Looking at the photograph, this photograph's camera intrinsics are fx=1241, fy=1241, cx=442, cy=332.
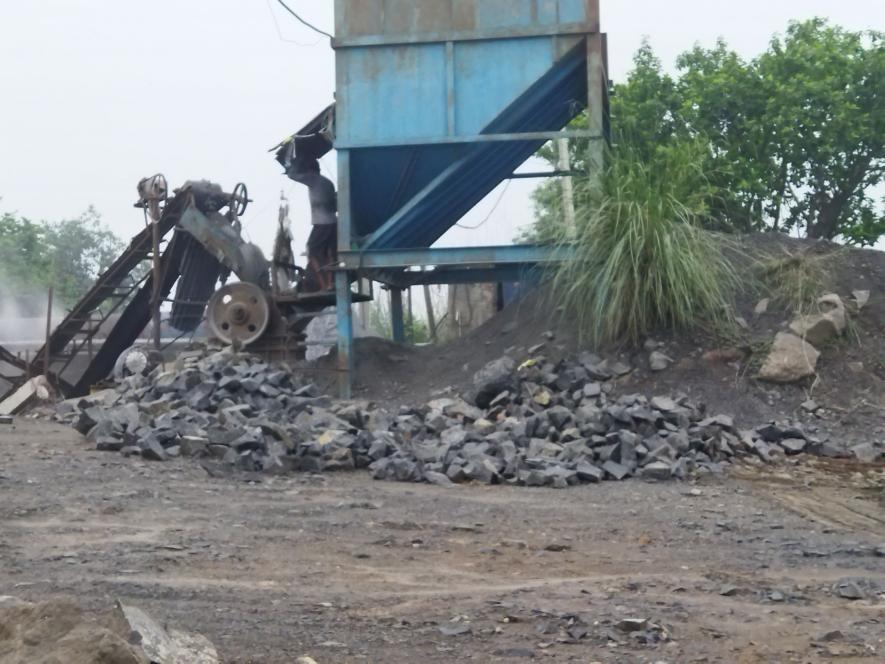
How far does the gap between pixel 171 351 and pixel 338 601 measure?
494 inches

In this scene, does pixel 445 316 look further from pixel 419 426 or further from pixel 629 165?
pixel 419 426

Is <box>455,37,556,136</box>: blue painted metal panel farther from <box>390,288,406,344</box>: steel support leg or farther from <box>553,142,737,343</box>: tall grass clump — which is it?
<box>390,288,406,344</box>: steel support leg

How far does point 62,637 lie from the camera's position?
3.54 m

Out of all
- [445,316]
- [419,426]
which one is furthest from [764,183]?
[419,426]

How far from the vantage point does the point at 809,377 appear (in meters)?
11.6

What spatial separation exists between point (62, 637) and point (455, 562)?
103 inches

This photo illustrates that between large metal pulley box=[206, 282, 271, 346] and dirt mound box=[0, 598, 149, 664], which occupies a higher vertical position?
large metal pulley box=[206, 282, 271, 346]

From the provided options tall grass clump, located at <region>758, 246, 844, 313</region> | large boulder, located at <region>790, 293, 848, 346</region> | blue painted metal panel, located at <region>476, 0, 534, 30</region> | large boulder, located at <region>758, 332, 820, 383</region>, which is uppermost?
blue painted metal panel, located at <region>476, 0, 534, 30</region>

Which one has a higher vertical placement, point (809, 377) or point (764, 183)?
point (764, 183)

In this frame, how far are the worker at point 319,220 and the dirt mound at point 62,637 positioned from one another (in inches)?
436

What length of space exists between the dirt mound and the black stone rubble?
17.5ft

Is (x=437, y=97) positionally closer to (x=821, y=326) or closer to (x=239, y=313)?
(x=239, y=313)

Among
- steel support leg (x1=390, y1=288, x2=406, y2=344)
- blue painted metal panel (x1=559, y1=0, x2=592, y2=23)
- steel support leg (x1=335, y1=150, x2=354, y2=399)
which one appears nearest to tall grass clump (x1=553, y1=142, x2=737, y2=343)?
blue painted metal panel (x1=559, y1=0, x2=592, y2=23)

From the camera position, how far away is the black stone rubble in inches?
362
